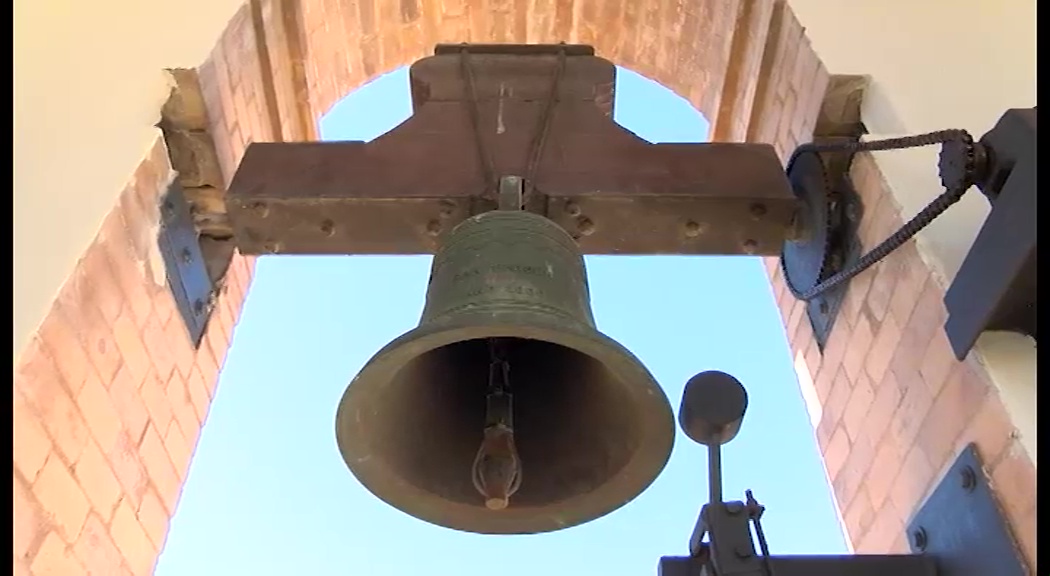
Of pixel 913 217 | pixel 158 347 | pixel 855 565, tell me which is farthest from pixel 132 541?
pixel 913 217

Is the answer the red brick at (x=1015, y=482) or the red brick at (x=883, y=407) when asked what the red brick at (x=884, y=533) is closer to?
the red brick at (x=883, y=407)

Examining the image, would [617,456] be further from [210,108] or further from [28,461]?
[210,108]

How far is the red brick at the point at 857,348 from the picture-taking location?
2.25m

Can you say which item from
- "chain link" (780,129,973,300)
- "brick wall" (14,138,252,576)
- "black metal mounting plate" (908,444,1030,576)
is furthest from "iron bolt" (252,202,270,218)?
"black metal mounting plate" (908,444,1030,576)

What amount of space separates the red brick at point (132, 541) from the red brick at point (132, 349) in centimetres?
23

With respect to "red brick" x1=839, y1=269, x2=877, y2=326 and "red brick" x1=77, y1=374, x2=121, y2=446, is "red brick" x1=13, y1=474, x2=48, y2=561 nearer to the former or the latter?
"red brick" x1=77, y1=374, x2=121, y2=446

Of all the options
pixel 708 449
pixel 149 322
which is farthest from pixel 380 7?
pixel 708 449

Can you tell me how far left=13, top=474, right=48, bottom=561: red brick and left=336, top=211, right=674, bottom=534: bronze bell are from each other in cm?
49

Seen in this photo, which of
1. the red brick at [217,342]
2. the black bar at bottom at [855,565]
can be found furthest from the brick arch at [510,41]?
the black bar at bottom at [855,565]

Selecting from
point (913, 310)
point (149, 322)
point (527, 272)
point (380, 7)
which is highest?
point (380, 7)

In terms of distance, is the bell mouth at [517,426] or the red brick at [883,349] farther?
the red brick at [883,349]

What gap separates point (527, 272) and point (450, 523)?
14.9 inches

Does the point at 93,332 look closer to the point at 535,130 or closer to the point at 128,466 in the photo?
the point at 128,466

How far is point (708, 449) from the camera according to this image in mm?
1711
